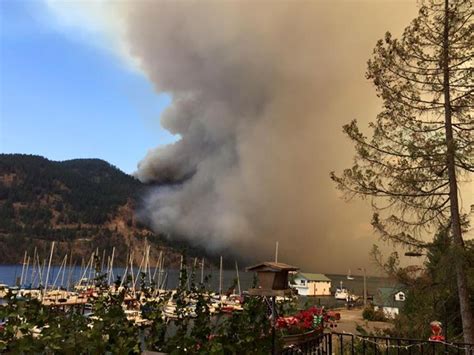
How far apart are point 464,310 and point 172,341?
339 inches

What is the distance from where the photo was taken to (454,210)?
10.8m

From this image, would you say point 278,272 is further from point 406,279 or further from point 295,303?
point 406,279

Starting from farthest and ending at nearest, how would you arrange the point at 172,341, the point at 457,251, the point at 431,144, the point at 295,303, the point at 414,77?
1. the point at 414,77
2. the point at 431,144
3. the point at 457,251
4. the point at 295,303
5. the point at 172,341

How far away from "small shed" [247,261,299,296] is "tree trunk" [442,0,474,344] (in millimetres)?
5111

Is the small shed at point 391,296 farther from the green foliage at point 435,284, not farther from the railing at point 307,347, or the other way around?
the railing at point 307,347

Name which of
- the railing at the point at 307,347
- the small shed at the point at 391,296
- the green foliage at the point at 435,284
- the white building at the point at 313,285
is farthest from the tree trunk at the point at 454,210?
the white building at the point at 313,285

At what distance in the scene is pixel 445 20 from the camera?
11.2 m

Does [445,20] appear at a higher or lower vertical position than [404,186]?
higher

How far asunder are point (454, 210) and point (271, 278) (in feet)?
20.7

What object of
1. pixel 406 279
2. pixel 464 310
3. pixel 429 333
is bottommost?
pixel 429 333

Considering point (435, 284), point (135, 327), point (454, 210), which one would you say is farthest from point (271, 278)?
point (454, 210)

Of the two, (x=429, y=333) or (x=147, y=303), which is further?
(x=429, y=333)

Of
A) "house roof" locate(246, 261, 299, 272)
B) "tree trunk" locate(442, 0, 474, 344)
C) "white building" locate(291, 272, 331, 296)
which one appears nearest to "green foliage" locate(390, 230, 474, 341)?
"tree trunk" locate(442, 0, 474, 344)

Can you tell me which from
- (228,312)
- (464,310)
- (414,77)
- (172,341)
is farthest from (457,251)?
(172,341)
